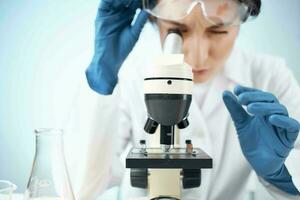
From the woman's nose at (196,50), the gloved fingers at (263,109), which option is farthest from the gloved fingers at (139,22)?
the gloved fingers at (263,109)

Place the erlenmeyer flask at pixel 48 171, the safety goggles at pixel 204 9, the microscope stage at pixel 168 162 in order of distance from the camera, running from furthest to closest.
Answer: the safety goggles at pixel 204 9 < the erlenmeyer flask at pixel 48 171 < the microscope stage at pixel 168 162

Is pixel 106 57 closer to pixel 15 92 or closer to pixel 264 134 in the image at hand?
pixel 15 92

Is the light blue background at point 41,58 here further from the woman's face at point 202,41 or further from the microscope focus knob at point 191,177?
the microscope focus knob at point 191,177

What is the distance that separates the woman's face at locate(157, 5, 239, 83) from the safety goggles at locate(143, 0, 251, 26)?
32mm

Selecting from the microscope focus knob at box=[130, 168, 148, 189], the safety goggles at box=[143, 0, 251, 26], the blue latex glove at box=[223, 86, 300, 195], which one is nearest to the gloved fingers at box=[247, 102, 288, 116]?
the blue latex glove at box=[223, 86, 300, 195]

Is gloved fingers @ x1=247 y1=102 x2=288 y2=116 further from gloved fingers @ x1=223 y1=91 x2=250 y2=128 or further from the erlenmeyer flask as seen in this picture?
the erlenmeyer flask

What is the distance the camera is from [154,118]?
2.93 ft

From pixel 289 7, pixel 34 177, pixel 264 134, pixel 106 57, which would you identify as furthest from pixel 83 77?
pixel 289 7

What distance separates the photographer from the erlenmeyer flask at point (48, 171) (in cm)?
97

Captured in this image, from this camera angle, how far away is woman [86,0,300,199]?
132cm

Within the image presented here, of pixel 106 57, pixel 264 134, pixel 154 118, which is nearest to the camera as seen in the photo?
pixel 154 118

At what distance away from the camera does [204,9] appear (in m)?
1.33

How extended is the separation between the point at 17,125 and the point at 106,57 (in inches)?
16.8

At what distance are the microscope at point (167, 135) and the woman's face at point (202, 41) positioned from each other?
0.50m
